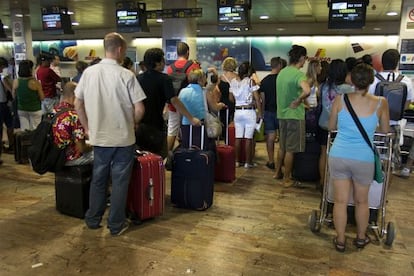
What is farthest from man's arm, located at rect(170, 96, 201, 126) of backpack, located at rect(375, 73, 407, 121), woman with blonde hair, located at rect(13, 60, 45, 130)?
woman with blonde hair, located at rect(13, 60, 45, 130)

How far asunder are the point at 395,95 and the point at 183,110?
2.13 m

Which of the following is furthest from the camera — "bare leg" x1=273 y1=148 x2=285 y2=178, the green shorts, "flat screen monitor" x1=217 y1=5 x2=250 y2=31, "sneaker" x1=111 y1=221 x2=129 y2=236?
"flat screen monitor" x1=217 y1=5 x2=250 y2=31

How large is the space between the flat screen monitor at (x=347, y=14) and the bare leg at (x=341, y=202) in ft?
15.2

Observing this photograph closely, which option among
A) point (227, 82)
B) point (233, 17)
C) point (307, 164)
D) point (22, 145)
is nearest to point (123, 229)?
point (307, 164)

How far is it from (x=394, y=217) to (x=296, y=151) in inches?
46.7

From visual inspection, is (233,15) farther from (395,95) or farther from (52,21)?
(52,21)

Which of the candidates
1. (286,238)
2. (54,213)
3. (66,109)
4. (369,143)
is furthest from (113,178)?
(369,143)

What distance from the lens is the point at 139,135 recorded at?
367 cm

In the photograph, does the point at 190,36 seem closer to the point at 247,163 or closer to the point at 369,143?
the point at 247,163

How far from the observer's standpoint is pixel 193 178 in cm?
362

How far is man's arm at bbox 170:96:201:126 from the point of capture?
3.55 meters

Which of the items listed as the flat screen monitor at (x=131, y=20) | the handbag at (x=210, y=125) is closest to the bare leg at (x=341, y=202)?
the handbag at (x=210, y=125)

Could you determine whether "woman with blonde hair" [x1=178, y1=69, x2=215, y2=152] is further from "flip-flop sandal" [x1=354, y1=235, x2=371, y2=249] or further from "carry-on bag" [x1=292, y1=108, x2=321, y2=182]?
"flip-flop sandal" [x1=354, y1=235, x2=371, y2=249]

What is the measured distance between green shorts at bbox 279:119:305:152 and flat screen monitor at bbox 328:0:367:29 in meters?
3.22
